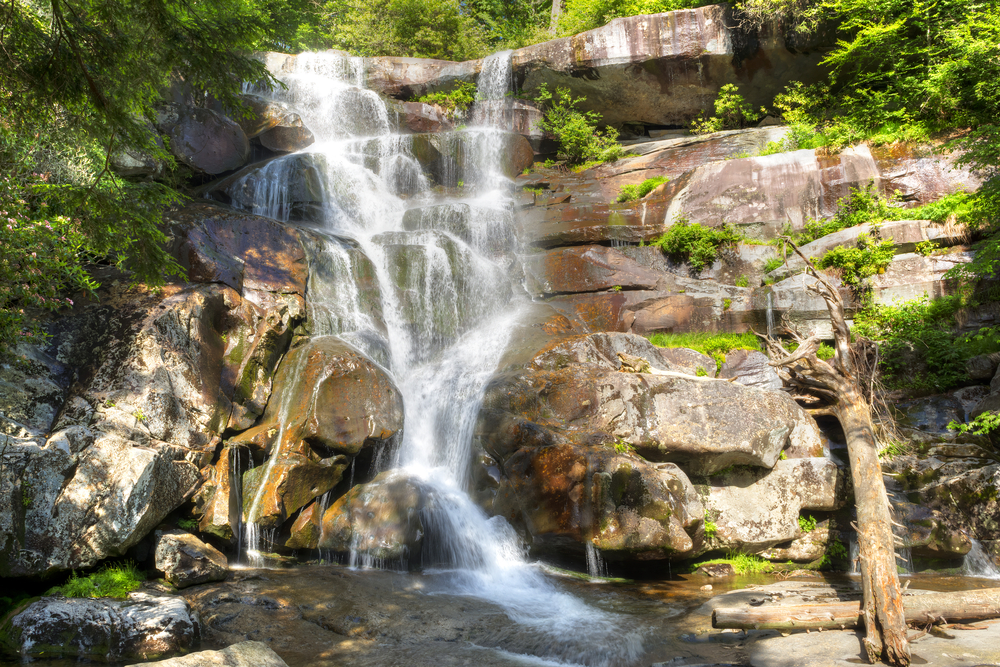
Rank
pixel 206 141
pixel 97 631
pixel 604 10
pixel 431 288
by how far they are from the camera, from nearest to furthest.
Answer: pixel 97 631 → pixel 431 288 → pixel 206 141 → pixel 604 10

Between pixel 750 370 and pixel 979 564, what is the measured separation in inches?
185

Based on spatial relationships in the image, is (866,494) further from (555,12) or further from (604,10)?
(555,12)

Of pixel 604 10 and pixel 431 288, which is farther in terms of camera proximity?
pixel 604 10

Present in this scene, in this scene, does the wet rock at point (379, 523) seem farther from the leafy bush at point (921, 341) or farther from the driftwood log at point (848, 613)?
the leafy bush at point (921, 341)

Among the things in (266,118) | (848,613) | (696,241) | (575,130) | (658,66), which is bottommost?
(848,613)

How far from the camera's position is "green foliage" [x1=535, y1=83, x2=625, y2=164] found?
18688 millimetres

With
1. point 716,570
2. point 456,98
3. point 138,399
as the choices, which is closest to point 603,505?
point 716,570

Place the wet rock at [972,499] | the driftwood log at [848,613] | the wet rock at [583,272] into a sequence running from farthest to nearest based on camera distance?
the wet rock at [583,272], the wet rock at [972,499], the driftwood log at [848,613]

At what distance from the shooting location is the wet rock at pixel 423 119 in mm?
19469

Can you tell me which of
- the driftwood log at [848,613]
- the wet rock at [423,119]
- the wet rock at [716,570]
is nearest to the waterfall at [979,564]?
the driftwood log at [848,613]

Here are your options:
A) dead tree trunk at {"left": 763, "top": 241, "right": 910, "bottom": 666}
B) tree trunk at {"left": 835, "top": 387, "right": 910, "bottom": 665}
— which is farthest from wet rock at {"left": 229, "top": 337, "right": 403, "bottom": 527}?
tree trunk at {"left": 835, "top": 387, "right": 910, "bottom": 665}

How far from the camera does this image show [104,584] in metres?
6.73

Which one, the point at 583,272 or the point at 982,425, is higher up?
the point at 583,272

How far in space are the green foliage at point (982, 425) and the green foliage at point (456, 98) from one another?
16.0 meters
